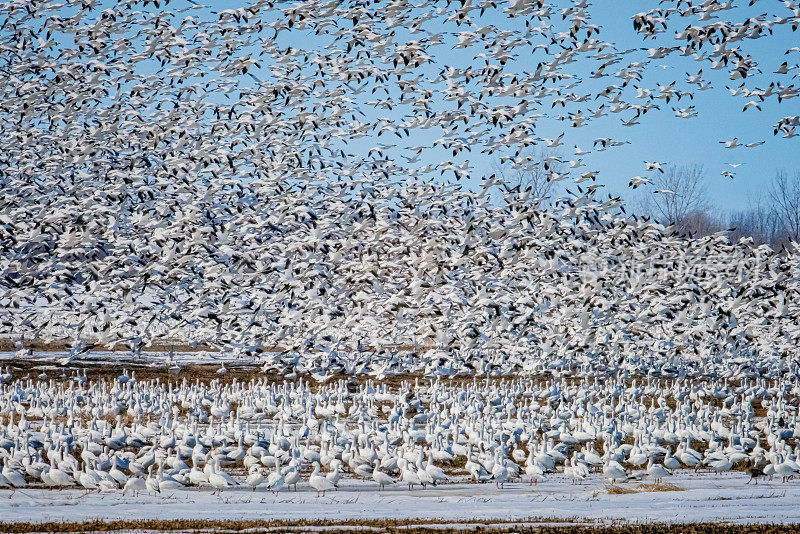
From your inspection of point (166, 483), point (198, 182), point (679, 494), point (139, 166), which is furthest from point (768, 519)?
point (139, 166)

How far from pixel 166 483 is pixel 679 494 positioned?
9638 millimetres

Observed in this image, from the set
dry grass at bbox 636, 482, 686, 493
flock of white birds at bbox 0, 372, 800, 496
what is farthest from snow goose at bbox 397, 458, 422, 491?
dry grass at bbox 636, 482, 686, 493

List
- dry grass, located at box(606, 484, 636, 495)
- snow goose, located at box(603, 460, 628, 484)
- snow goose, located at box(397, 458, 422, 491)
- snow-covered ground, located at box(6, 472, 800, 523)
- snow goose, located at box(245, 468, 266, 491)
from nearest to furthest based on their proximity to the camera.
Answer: snow-covered ground, located at box(6, 472, 800, 523) → snow goose, located at box(245, 468, 266, 491) → snow goose, located at box(397, 458, 422, 491) → dry grass, located at box(606, 484, 636, 495) → snow goose, located at box(603, 460, 628, 484)

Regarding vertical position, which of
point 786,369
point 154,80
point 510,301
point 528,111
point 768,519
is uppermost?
point 154,80

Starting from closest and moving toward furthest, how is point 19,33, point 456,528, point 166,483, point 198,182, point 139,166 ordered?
point 456,528 < point 166,483 < point 19,33 < point 198,182 < point 139,166

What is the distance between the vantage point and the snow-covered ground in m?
12.3

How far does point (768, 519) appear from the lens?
12.5 metres

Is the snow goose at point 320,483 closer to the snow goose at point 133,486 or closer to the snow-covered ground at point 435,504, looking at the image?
the snow-covered ground at point 435,504

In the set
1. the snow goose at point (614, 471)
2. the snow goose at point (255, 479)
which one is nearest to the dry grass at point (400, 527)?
the snow goose at point (255, 479)

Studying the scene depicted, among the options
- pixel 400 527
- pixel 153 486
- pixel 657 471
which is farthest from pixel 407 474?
pixel 657 471

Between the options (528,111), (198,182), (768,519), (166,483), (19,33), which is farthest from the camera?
(198,182)

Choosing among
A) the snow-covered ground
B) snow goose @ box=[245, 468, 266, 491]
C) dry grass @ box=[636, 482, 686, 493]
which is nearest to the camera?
the snow-covered ground

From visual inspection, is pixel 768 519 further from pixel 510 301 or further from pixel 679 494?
pixel 510 301

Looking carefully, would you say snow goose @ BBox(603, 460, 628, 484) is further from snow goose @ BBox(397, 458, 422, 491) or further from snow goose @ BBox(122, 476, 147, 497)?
snow goose @ BBox(122, 476, 147, 497)
